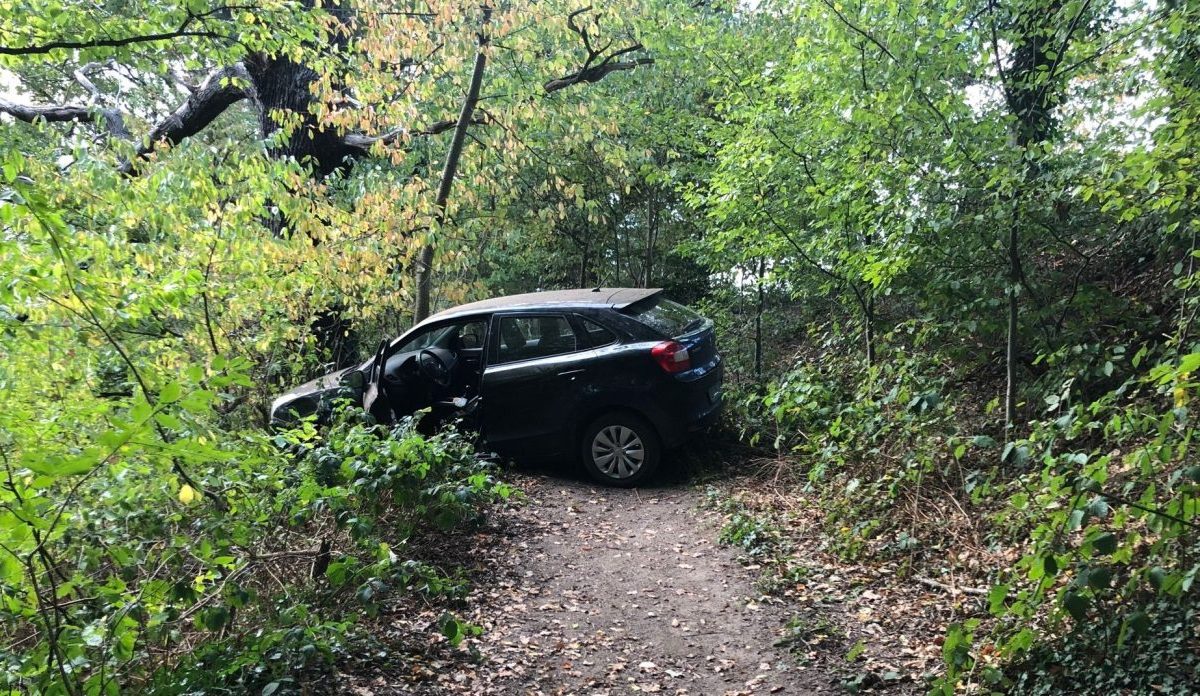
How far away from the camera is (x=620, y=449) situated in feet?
23.9

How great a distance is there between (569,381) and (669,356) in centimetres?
101

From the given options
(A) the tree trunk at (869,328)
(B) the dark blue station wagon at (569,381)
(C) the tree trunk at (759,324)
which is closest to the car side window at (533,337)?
(B) the dark blue station wagon at (569,381)

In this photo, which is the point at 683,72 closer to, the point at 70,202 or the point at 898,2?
the point at 898,2

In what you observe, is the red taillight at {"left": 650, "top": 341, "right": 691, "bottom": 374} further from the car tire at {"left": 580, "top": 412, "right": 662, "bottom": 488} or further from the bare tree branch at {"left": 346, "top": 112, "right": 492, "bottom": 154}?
the bare tree branch at {"left": 346, "top": 112, "right": 492, "bottom": 154}

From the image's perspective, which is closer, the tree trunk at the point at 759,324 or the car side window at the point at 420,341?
the car side window at the point at 420,341

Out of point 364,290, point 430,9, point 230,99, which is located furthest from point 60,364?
point 230,99

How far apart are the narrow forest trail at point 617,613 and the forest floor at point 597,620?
0.4 inches

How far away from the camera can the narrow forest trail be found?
13.1 ft

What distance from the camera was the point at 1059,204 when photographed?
565 cm

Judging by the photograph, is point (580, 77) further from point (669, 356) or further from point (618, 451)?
point (618, 451)

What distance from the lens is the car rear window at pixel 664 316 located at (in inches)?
281

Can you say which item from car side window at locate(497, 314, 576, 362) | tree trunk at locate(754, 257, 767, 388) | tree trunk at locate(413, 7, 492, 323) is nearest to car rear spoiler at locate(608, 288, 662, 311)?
car side window at locate(497, 314, 576, 362)

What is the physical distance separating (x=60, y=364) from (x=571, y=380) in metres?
4.06

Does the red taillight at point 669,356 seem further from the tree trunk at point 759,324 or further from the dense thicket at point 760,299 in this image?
the tree trunk at point 759,324
